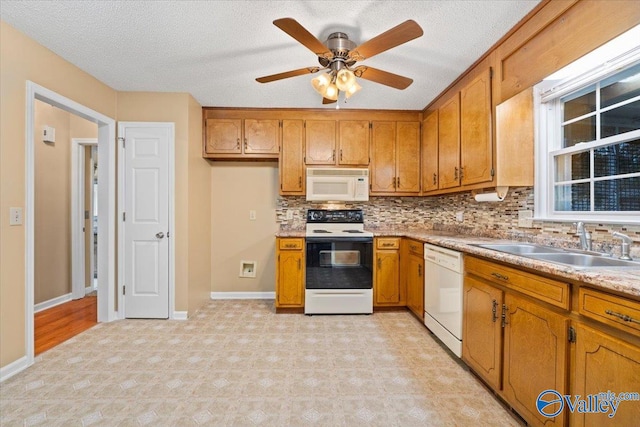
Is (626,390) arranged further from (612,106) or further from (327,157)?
(327,157)

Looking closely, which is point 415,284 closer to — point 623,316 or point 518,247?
point 518,247

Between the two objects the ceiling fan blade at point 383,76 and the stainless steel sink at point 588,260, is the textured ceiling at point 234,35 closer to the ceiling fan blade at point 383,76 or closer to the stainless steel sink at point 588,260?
the ceiling fan blade at point 383,76

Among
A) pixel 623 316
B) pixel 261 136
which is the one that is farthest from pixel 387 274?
pixel 623 316

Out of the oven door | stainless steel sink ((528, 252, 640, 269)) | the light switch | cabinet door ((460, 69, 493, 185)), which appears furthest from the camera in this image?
the oven door

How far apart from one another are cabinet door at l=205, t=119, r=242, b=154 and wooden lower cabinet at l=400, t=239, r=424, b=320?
2.17 metres

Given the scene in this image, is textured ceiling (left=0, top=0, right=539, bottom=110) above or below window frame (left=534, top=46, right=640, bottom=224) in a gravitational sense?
above

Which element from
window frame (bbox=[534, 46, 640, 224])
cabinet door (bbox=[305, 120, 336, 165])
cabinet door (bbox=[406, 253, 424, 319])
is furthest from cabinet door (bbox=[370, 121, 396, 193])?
window frame (bbox=[534, 46, 640, 224])

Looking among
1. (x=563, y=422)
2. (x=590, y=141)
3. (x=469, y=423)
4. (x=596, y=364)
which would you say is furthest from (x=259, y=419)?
(x=590, y=141)

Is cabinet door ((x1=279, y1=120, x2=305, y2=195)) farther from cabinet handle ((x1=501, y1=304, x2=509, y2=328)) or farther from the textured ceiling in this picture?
cabinet handle ((x1=501, y1=304, x2=509, y2=328))

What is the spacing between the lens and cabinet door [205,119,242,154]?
3.36 meters

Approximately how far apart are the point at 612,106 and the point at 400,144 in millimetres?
1926

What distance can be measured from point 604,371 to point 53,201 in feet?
15.5

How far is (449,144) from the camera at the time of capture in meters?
2.80

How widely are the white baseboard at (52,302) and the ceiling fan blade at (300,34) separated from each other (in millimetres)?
3820
